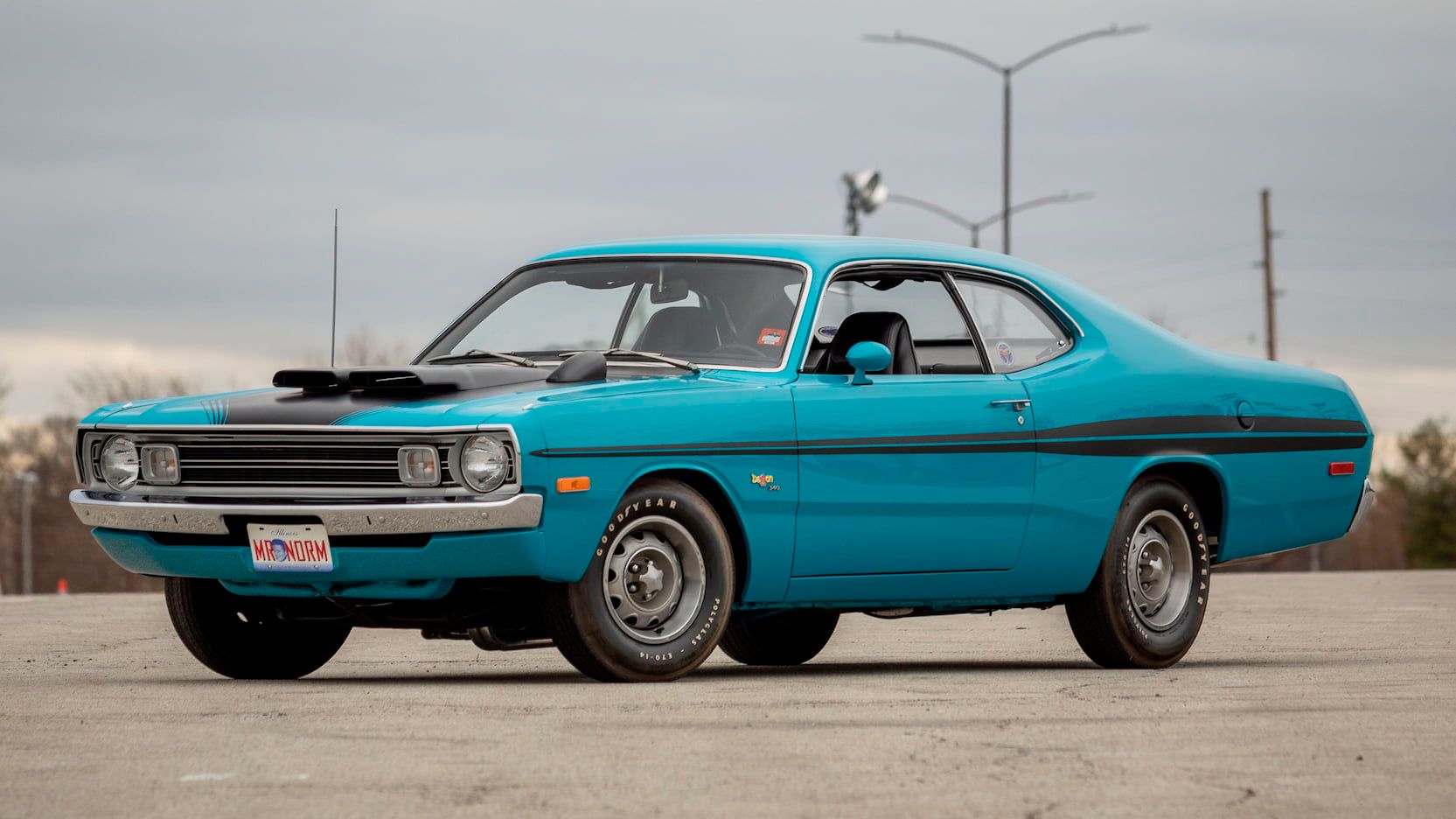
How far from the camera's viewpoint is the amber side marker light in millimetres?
8445

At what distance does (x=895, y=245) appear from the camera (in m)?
10.4

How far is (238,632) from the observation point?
Result: 9688mm

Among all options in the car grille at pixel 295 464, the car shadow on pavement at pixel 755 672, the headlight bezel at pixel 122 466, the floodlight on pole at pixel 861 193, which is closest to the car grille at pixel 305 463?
the car grille at pixel 295 464

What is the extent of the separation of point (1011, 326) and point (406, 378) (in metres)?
3.04

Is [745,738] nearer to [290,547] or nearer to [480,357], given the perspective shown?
[290,547]

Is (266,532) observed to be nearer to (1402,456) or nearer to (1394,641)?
(1394,641)

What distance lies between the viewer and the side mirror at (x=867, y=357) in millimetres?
9445

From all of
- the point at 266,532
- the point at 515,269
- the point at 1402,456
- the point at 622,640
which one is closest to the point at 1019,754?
the point at 622,640

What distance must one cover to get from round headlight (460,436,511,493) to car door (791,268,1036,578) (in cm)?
139

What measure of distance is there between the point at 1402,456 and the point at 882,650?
13517cm

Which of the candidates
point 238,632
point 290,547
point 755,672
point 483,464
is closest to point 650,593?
point 483,464

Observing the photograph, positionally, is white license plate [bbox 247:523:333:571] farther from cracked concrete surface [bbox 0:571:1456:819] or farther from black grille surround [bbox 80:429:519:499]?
cracked concrete surface [bbox 0:571:1456:819]

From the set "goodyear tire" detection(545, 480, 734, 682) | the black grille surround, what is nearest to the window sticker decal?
"goodyear tire" detection(545, 480, 734, 682)

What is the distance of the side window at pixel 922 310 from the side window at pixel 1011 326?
0.10 meters
